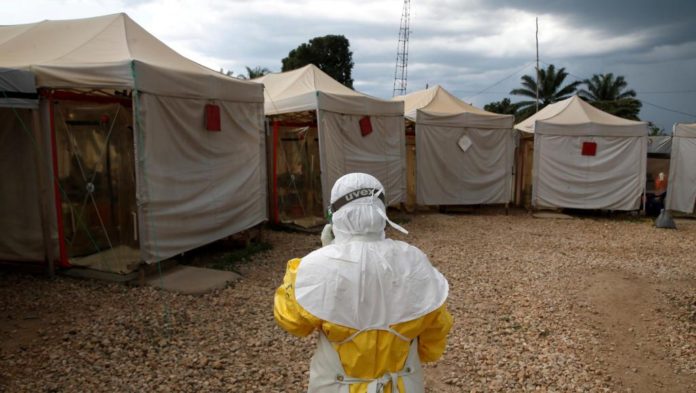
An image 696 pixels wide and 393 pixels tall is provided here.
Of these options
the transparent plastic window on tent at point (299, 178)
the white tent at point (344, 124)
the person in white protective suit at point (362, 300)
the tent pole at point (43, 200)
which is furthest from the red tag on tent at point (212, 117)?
the person in white protective suit at point (362, 300)

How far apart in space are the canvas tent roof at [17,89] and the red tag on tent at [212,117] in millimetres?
1678

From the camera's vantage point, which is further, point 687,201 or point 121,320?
point 687,201

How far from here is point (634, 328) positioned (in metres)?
4.38

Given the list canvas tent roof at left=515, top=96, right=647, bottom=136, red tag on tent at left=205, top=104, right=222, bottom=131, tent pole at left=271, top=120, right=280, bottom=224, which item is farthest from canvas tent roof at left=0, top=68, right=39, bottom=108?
canvas tent roof at left=515, top=96, right=647, bottom=136

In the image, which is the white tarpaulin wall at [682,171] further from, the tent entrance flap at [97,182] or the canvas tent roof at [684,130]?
the tent entrance flap at [97,182]

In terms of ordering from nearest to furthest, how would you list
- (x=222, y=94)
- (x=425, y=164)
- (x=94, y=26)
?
(x=94, y=26), (x=222, y=94), (x=425, y=164)

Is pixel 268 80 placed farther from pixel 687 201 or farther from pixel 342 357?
pixel 687 201

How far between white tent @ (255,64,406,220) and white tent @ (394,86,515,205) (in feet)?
2.43

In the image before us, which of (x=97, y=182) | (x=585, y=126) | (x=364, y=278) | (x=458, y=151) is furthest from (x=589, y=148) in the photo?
(x=364, y=278)

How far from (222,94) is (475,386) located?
4.32 m

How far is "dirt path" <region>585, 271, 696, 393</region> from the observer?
3.49 metres

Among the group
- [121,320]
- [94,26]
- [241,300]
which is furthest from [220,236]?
[94,26]

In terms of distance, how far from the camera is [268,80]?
9.32 metres

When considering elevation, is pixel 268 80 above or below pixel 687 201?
above
